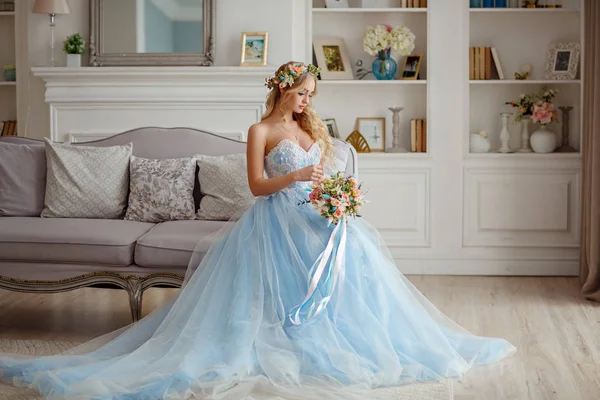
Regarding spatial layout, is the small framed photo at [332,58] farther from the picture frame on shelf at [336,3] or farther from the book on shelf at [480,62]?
the book on shelf at [480,62]

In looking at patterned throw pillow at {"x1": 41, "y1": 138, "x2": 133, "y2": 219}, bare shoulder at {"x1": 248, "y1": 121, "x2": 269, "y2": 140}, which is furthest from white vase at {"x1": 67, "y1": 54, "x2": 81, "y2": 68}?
bare shoulder at {"x1": 248, "y1": 121, "x2": 269, "y2": 140}

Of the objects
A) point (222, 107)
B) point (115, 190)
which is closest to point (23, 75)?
point (222, 107)

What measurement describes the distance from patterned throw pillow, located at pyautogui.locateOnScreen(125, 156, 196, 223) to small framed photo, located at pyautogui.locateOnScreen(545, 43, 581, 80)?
105 inches

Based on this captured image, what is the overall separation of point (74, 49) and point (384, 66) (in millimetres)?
2066

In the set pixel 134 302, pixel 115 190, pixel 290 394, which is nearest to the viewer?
pixel 290 394

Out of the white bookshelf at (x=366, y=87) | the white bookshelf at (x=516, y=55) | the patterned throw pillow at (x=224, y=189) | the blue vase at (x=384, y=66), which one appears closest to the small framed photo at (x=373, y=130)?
the white bookshelf at (x=366, y=87)

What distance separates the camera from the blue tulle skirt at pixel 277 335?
3.17 metres

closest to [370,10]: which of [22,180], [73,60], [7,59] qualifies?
[73,60]

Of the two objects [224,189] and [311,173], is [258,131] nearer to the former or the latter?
[311,173]

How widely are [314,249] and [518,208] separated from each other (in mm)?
2665

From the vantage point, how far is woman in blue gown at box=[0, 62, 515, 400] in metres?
3.18

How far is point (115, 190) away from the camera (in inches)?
181

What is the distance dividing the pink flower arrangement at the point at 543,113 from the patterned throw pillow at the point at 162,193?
2.45 meters

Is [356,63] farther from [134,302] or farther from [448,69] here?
[134,302]
